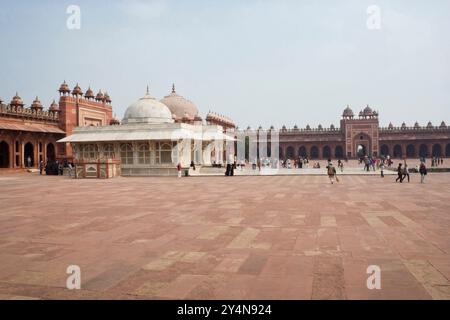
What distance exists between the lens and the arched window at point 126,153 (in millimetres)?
28009

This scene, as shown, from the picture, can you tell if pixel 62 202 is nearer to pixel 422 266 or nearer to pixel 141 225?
pixel 141 225

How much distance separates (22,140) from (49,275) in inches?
1330

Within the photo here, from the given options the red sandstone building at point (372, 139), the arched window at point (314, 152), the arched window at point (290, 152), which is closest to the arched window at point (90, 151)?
the red sandstone building at point (372, 139)

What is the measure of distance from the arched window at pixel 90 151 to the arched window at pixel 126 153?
2601 mm

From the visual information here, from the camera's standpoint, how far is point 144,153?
27.5m

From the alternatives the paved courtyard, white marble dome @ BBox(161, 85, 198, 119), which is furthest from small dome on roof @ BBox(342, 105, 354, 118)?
the paved courtyard

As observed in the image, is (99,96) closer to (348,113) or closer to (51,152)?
(51,152)

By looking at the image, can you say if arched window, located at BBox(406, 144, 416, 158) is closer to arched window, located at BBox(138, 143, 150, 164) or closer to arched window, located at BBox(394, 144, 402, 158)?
arched window, located at BBox(394, 144, 402, 158)

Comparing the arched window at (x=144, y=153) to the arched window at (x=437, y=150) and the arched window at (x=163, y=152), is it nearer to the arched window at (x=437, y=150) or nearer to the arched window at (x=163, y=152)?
the arched window at (x=163, y=152)

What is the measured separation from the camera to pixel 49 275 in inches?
167

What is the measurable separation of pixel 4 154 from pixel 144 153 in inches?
628

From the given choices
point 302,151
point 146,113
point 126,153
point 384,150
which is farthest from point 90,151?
point 384,150

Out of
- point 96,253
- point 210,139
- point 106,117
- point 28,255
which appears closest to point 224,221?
point 96,253

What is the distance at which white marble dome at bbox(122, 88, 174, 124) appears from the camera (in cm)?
3197
